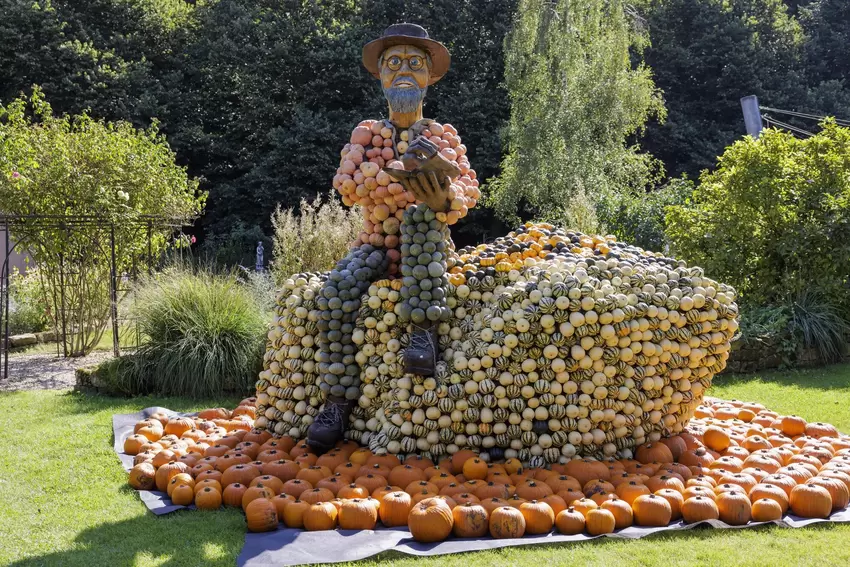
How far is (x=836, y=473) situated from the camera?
409 cm

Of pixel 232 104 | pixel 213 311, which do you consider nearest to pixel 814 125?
pixel 232 104

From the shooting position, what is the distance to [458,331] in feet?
15.6

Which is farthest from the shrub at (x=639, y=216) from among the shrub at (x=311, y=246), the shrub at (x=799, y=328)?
the shrub at (x=311, y=246)

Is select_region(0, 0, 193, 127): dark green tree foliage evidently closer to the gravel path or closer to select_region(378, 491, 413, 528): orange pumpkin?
the gravel path

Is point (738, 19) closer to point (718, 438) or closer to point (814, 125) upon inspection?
point (814, 125)

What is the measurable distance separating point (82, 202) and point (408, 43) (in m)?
6.34

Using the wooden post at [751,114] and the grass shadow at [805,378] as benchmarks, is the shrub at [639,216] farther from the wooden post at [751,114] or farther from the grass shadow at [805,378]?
the grass shadow at [805,378]

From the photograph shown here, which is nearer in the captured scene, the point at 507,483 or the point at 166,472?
the point at 507,483

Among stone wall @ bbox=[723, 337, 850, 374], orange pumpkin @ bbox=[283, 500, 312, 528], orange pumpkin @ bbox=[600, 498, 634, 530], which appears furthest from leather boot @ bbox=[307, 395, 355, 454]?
stone wall @ bbox=[723, 337, 850, 374]

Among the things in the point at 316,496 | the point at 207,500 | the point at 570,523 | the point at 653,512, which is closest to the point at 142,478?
the point at 207,500

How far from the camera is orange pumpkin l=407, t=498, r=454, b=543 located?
3543mm

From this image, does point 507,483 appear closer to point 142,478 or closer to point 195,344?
point 142,478

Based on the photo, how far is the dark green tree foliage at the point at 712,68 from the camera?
76.7 ft

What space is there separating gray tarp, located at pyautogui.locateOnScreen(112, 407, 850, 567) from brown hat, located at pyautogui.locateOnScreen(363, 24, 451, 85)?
307 centimetres
